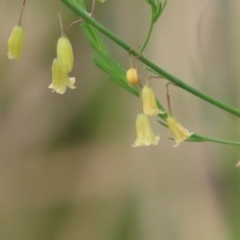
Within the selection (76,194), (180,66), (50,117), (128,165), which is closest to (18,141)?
(50,117)

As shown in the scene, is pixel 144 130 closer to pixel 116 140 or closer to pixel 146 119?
pixel 146 119

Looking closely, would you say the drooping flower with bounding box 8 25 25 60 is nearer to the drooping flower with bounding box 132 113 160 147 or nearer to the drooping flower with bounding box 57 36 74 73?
the drooping flower with bounding box 57 36 74 73

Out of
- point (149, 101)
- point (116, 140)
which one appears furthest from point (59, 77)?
point (116, 140)

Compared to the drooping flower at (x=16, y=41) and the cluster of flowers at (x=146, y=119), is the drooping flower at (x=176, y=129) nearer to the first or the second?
the cluster of flowers at (x=146, y=119)

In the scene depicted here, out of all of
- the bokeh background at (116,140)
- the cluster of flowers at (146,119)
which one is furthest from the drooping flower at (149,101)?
the bokeh background at (116,140)

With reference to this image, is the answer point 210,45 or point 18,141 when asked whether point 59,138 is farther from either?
point 210,45
